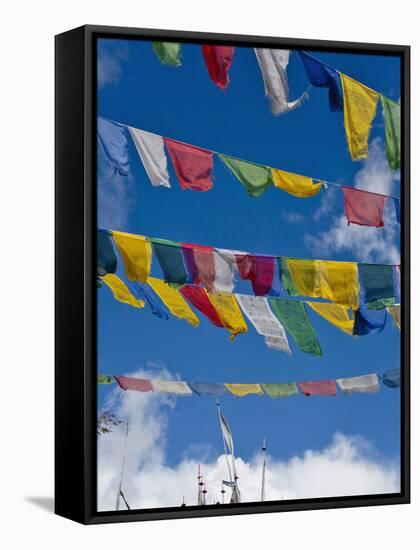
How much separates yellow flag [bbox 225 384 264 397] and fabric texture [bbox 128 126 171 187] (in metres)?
1.04

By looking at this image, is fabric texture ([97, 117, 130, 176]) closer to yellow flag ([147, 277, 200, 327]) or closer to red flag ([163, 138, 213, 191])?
red flag ([163, 138, 213, 191])

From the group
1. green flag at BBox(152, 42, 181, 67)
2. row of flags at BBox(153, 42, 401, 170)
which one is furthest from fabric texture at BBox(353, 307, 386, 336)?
green flag at BBox(152, 42, 181, 67)

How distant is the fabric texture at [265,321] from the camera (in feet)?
26.5

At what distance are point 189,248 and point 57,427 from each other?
1.09m

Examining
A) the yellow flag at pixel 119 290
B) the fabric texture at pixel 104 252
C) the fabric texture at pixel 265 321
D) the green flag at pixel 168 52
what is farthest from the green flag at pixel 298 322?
the green flag at pixel 168 52

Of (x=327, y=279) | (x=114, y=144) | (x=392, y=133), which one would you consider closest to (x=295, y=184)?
(x=327, y=279)

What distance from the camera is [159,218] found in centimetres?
785

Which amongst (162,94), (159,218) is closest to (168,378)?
(159,218)

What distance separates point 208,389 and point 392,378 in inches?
41.5

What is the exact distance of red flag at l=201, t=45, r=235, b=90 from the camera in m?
7.96

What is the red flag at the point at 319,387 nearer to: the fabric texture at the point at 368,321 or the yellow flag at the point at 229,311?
the fabric texture at the point at 368,321

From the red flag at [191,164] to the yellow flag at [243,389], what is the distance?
38.5 inches

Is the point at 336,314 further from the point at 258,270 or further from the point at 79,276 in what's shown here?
the point at 79,276

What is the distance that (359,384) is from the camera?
327 inches
